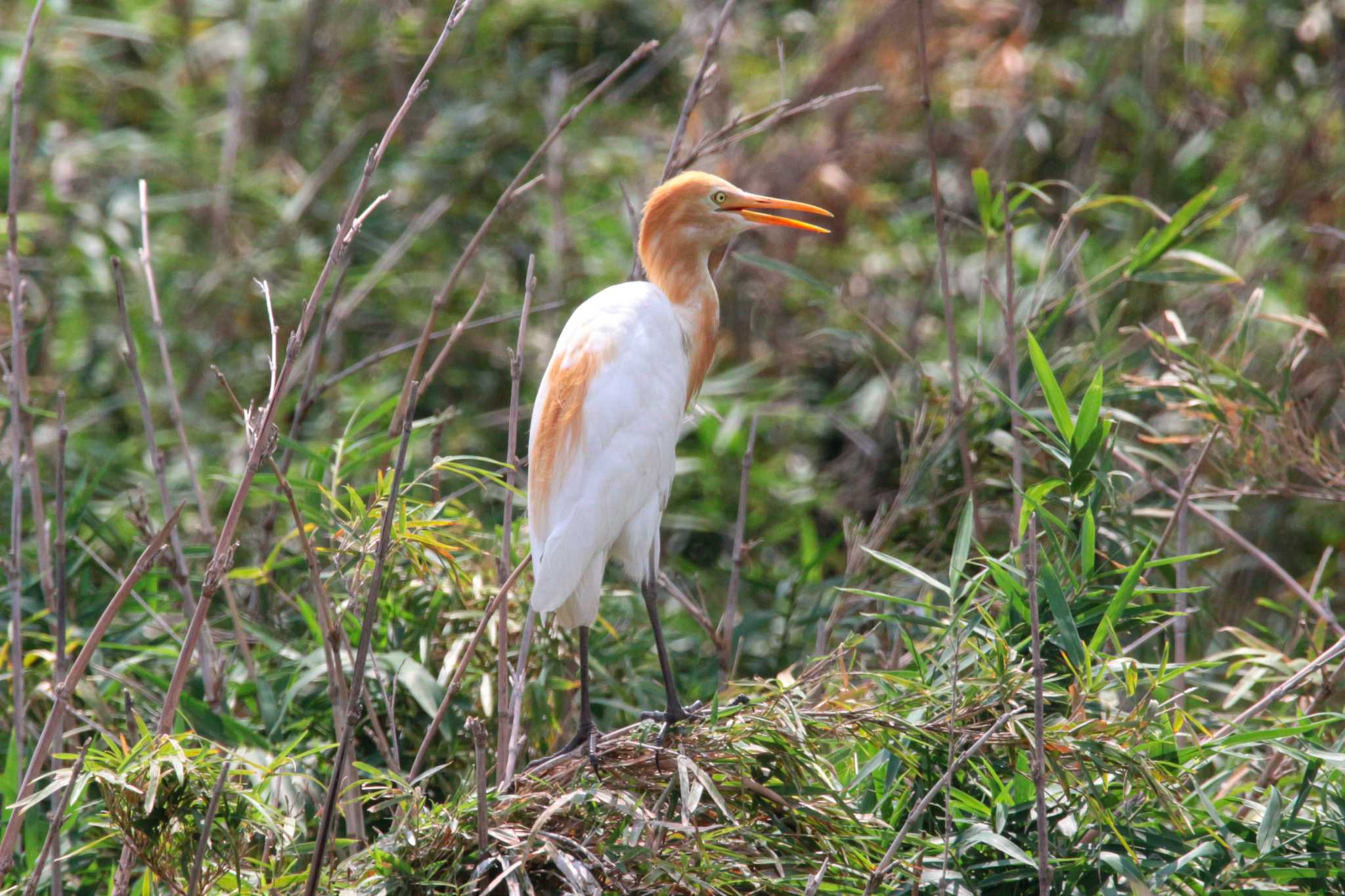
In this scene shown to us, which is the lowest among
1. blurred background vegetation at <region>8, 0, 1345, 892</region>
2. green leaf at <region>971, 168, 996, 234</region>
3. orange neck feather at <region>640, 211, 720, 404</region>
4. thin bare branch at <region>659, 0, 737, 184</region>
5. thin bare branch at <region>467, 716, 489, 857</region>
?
blurred background vegetation at <region>8, 0, 1345, 892</region>

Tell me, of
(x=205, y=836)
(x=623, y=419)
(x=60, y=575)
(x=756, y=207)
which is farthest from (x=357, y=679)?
(x=756, y=207)

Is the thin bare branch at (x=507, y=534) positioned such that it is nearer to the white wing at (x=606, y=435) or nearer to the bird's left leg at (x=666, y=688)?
the white wing at (x=606, y=435)

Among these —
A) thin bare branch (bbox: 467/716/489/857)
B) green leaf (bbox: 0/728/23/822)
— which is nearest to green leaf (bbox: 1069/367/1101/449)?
thin bare branch (bbox: 467/716/489/857)

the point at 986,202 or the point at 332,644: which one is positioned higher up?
the point at 986,202

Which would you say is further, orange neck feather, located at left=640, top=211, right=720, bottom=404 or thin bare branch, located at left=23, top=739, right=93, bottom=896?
orange neck feather, located at left=640, top=211, right=720, bottom=404

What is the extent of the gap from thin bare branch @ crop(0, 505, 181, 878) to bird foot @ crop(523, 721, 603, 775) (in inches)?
22.6

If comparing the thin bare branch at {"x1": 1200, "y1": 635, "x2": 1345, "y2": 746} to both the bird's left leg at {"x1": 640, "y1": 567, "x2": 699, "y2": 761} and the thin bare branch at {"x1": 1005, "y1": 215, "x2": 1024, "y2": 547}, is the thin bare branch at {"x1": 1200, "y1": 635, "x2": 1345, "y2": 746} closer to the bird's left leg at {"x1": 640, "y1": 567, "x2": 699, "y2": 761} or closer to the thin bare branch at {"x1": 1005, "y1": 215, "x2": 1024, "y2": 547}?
the thin bare branch at {"x1": 1005, "y1": 215, "x2": 1024, "y2": 547}

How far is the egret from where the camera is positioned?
6.88ft

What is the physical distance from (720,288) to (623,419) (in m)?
2.15

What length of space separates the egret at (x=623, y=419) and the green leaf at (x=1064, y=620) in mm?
570

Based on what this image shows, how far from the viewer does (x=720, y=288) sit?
14.0 ft

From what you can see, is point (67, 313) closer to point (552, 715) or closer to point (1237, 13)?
point (552, 715)

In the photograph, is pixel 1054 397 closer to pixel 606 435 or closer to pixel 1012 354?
pixel 1012 354

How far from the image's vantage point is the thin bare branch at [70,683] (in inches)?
62.4
